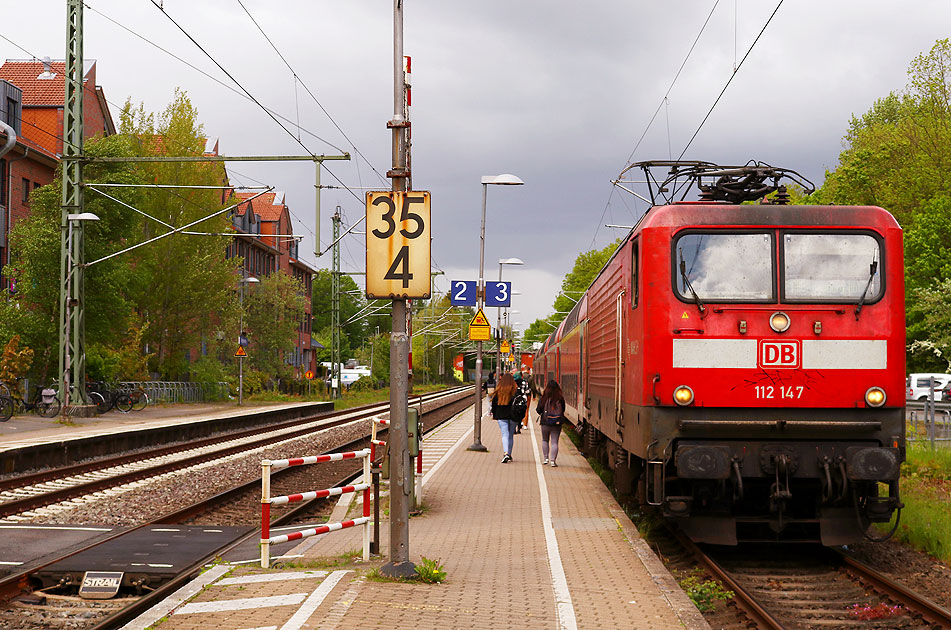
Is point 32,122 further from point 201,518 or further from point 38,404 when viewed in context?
point 201,518

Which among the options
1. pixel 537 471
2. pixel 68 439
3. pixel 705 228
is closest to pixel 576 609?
pixel 705 228

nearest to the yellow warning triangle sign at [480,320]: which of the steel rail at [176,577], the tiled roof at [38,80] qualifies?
the steel rail at [176,577]

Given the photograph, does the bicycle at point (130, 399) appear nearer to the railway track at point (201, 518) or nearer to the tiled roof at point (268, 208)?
the railway track at point (201, 518)

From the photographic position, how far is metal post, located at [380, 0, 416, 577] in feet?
26.6

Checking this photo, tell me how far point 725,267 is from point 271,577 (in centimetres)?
504

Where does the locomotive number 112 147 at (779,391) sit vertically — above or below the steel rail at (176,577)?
above

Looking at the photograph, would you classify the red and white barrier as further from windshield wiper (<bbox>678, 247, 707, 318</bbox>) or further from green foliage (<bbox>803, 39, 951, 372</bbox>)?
green foliage (<bbox>803, 39, 951, 372</bbox>)

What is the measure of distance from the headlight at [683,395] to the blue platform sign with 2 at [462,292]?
14700 mm

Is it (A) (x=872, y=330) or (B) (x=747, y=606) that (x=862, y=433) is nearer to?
(A) (x=872, y=330)

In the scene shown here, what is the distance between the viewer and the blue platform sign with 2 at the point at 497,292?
24.8 m

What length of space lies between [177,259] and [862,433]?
1607 inches

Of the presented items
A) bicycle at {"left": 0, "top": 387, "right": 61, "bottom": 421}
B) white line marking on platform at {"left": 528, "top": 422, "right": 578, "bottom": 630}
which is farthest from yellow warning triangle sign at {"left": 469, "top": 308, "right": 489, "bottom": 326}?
bicycle at {"left": 0, "top": 387, "right": 61, "bottom": 421}

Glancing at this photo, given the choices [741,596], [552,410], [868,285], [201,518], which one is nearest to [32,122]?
[552,410]

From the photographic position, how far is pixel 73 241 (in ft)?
97.3
